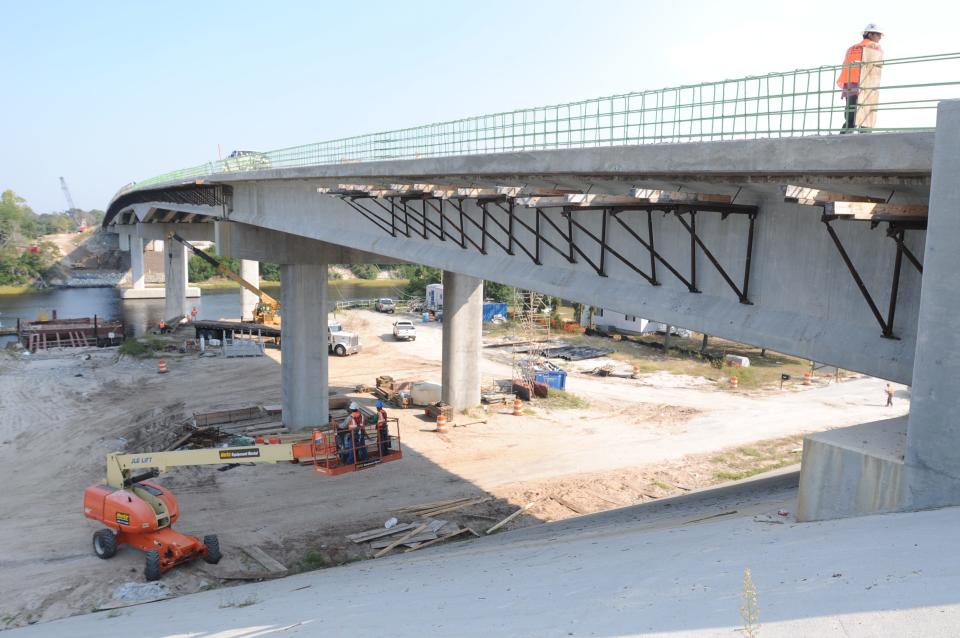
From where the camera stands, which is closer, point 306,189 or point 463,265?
point 463,265

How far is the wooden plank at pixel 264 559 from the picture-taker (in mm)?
14812

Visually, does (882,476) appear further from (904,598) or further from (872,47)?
(872,47)

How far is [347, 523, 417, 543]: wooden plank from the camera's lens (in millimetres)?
16327

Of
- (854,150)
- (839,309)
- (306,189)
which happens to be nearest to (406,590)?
(839,309)

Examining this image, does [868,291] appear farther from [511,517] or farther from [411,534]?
[411,534]

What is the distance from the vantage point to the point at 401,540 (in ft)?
53.1

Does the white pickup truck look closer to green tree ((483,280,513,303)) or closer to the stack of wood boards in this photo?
green tree ((483,280,513,303))

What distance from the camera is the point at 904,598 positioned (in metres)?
5.16

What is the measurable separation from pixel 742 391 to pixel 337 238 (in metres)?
20.6

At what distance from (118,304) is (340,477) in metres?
61.6

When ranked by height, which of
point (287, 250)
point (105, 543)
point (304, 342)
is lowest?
point (105, 543)

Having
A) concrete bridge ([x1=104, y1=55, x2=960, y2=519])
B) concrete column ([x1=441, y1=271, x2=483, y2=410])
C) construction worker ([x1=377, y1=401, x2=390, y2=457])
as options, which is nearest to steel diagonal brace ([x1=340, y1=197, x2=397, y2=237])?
concrete bridge ([x1=104, y1=55, x2=960, y2=519])

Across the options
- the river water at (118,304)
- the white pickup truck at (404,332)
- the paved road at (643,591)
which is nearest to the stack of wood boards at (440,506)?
the paved road at (643,591)

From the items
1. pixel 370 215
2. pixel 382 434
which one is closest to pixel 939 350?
pixel 382 434
